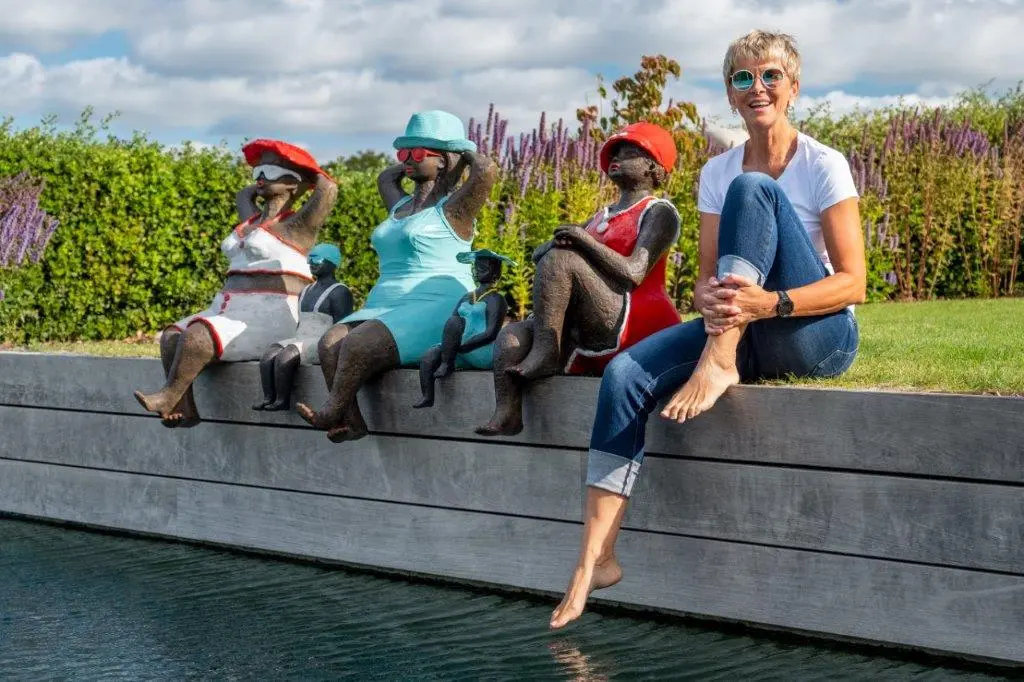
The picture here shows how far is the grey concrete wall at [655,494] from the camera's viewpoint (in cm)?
358

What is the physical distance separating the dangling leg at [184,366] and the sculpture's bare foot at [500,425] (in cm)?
143

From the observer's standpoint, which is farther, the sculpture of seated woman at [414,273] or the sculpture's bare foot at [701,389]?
the sculpture of seated woman at [414,273]

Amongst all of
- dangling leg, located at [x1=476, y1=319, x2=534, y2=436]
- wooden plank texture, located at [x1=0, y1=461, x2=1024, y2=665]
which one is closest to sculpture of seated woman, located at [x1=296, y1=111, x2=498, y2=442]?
wooden plank texture, located at [x1=0, y1=461, x2=1024, y2=665]

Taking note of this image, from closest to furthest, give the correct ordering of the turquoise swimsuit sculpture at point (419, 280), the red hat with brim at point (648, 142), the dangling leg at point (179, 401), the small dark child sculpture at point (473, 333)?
the red hat with brim at point (648, 142), the small dark child sculpture at point (473, 333), the turquoise swimsuit sculpture at point (419, 280), the dangling leg at point (179, 401)

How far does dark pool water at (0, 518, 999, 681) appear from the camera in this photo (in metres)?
3.63

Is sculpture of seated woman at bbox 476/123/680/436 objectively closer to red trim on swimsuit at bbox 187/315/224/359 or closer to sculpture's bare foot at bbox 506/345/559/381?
sculpture's bare foot at bbox 506/345/559/381

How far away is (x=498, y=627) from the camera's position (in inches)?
160

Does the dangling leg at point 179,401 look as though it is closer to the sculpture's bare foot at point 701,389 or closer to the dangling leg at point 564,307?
the dangling leg at point 564,307

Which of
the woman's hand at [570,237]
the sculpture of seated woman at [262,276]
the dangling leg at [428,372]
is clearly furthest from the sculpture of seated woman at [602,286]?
the sculpture of seated woman at [262,276]

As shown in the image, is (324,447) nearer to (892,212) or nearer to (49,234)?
(49,234)

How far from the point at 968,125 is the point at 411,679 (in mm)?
8998

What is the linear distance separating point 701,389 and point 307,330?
2.02m

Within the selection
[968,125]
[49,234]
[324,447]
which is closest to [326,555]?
[324,447]

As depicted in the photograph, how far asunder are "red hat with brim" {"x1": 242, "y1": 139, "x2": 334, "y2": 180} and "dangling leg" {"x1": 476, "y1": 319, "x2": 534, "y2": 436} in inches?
61.6
